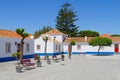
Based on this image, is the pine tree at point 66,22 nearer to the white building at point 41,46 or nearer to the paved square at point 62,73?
the white building at point 41,46

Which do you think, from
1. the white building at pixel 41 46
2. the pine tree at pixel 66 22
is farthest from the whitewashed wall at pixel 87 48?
the pine tree at pixel 66 22

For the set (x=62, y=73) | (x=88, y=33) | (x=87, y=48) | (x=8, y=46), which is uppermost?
(x=88, y=33)

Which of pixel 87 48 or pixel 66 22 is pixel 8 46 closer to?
pixel 87 48

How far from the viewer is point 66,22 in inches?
3285

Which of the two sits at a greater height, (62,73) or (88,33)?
(88,33)

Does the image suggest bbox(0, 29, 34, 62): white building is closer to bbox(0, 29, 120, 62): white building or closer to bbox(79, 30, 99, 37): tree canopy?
bbox(0, 29, 120, 62): white building

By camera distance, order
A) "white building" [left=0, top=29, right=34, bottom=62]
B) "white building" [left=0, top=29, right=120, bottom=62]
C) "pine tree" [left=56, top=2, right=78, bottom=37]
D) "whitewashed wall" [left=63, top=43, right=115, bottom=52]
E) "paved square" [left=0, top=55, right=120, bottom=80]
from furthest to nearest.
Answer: "pine tree" [left=56, top=2, right=78, bottom=37] < "whitewashed wall" [left=63, top=43, right=115, bottom=52] < "white building" [left=0, top=29, right=120, bottom=62] < "white building" [left=0, top=29, right=34, bottom=62] < "paved square" [left=0, top=55, right=120, bottom=80]

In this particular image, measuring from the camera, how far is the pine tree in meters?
81.9

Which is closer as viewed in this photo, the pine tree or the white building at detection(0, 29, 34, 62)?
the white building at detection(0, 29, 34, 62)

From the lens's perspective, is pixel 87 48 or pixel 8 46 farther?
pixel 87 48

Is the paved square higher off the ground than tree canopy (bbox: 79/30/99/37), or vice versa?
tree canopy (bbox: 79/30/99/37)

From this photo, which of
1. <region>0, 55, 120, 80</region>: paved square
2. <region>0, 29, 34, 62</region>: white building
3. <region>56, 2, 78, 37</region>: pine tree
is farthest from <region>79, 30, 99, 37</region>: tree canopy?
<region>0, 55, 120, 80</region>: paved square

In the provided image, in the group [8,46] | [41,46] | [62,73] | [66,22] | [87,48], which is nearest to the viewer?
[62,73]

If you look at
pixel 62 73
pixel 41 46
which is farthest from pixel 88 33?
pixel 62 73
